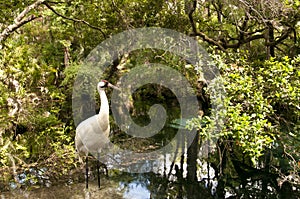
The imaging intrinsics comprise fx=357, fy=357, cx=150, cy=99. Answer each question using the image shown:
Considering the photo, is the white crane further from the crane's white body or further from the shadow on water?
the shadow on water

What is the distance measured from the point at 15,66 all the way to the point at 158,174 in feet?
9.46

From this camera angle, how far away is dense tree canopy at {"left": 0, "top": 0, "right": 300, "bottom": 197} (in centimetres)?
431

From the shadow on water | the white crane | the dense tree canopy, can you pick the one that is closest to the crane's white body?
the white crane

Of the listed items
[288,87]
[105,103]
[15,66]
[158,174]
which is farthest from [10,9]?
[288,87]

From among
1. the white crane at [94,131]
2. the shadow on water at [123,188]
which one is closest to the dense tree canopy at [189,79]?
the shadow on water at [123,188]

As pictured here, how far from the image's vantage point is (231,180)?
5883 millimetres

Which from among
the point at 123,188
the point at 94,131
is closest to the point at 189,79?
the point at 94,131

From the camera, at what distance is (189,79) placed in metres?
7.44

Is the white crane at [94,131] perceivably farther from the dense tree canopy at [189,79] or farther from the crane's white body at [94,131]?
the dense tree canopy at [189,79]

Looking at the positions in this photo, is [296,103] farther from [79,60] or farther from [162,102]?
[162,102]

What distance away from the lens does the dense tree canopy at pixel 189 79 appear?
14.1 feet

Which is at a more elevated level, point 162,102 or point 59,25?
point 59,25

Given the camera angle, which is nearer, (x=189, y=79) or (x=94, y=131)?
(x=94, y=131)

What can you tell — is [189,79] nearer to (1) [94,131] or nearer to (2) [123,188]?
(1) [94,131]
